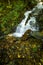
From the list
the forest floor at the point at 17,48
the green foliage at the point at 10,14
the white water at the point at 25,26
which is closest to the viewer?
the forest floor at the point at 17,48

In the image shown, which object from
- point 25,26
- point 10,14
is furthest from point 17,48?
point 10,14

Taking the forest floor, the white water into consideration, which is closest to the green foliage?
the forest floor

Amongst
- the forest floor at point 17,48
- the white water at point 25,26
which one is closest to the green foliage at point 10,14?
the forest floor at point 17,48

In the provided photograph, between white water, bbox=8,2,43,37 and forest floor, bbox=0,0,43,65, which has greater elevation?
white water, bbox=8,2,43,37

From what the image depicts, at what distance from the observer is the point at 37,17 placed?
411 inches

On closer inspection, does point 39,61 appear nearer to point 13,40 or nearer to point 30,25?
point 13,40

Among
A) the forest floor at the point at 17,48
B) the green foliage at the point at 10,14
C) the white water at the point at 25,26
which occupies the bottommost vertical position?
the forest floor at the point at 17,48

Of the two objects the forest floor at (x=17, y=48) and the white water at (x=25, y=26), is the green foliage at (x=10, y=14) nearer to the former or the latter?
the forest floor at (x=17, y=48)

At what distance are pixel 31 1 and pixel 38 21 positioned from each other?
206 centimetres

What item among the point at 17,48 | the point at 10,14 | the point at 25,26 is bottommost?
the point at 17,48

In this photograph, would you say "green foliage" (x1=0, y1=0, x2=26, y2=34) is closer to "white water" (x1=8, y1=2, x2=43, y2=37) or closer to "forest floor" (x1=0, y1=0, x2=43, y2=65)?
"forest floor" (x1=0, y1=0, x2=43, y2=65)

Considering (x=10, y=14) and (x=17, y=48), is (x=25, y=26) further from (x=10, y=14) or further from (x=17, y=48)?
(x=17, y=48)

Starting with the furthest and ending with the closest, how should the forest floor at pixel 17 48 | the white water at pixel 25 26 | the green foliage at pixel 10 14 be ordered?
the green foliage at pixel 10 14, the white water at pixel 25 26, the forest floor at pixel 17 48

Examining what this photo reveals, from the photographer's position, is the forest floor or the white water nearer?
the forest floor
